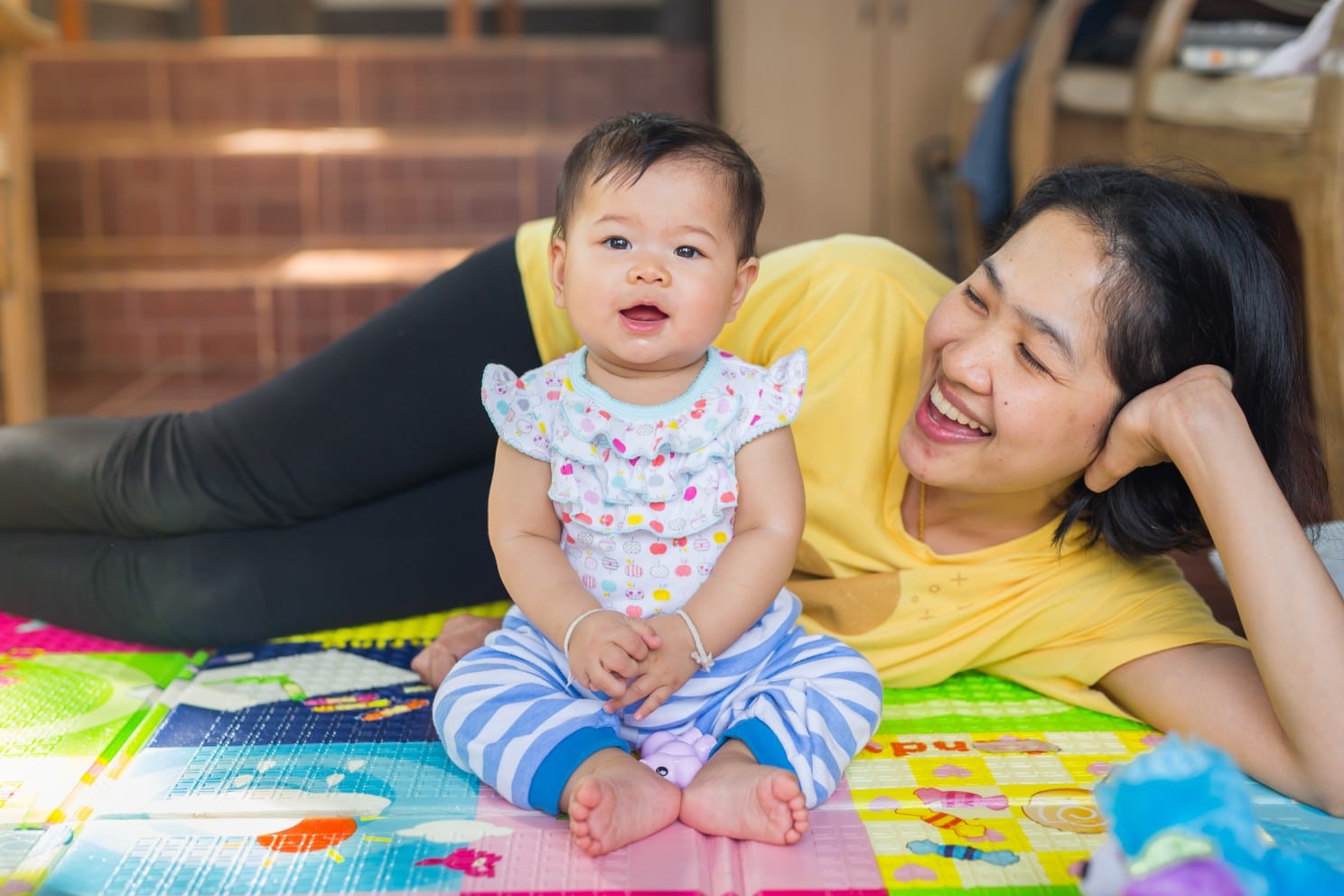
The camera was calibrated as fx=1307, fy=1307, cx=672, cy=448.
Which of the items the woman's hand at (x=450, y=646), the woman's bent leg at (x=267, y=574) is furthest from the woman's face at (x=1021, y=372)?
the woman's bent leg at (x=267, y=574)

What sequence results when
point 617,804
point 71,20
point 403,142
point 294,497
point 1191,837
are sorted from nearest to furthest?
1. point 1191,837
2. point 617,804
3. point 294,497
4. point 403,142
5. point 71,20

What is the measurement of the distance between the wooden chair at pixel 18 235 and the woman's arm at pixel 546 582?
1.92 m

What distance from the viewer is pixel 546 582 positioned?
1.23m

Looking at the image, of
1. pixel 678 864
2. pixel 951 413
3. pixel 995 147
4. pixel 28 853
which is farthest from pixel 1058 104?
pixel 28 853

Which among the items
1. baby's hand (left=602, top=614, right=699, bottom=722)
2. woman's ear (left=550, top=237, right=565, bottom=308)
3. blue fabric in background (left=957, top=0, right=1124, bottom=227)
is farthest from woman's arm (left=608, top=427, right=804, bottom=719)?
blue fabric in background (left=957, top=0, right=1124, bottom=227)

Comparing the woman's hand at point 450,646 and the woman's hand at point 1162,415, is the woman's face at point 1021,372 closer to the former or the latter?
the woman's hand at point 1162,415

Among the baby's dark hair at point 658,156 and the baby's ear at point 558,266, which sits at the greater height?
the baby's dark hair at point 658,156

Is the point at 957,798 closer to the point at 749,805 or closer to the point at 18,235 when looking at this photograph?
the point at 749,805

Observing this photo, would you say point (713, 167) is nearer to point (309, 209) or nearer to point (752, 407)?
point (752, 407)

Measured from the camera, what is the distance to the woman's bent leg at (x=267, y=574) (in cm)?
162

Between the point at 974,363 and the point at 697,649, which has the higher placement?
the point at 974,363

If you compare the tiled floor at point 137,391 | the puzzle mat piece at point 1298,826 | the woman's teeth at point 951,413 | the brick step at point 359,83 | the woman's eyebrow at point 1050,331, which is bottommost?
the tiled floor at point 137,391

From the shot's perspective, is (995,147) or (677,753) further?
(995,147)

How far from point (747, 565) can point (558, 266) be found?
1.11ft
